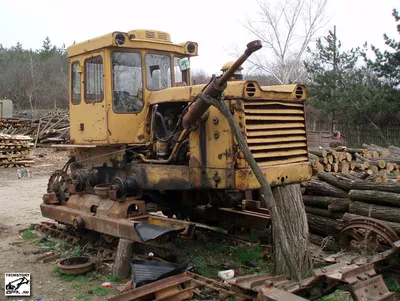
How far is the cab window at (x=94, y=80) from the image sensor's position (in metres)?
7.26

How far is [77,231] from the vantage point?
8281 millimetres

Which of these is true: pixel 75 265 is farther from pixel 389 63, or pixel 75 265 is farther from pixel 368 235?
pixel 389 63

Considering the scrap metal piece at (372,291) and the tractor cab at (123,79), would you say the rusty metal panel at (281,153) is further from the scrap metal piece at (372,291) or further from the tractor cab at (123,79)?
the tractor cab at (123,79)

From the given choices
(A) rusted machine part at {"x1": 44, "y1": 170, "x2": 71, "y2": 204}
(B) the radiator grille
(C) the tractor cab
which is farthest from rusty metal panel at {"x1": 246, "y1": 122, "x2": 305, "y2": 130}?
(A) rusted machine part at {"x1": 44, "y1": 170, "x2": 71, "y2": 204}

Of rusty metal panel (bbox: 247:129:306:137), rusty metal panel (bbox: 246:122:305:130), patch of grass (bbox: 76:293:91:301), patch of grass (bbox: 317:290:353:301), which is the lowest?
patch of grass (bbox: 76:293:91:301)

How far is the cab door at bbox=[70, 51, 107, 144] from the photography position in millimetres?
7230

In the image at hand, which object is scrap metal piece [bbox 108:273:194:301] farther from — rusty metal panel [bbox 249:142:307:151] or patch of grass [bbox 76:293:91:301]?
rusty metal panel [bbox 249:142:307:151]

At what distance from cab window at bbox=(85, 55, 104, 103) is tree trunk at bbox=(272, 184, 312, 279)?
326 centimetres

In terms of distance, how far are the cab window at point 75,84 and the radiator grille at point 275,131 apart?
11.6 feet

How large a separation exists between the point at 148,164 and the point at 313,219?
3.08 meters

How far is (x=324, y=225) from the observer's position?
7648mm

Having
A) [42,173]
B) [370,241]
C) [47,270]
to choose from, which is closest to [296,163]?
[370,241]

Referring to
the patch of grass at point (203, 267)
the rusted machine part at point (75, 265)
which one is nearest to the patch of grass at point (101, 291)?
the rusted machine part at point (75, 265)

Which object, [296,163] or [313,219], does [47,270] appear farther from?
[313,219]
